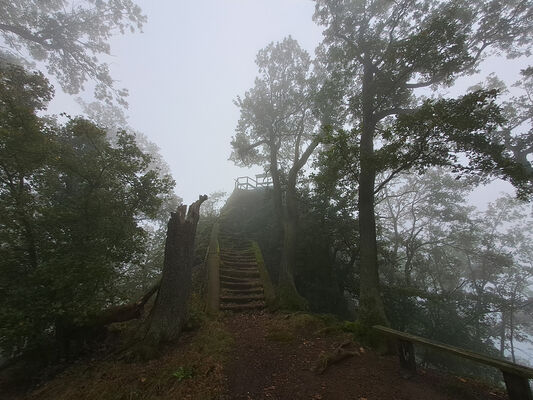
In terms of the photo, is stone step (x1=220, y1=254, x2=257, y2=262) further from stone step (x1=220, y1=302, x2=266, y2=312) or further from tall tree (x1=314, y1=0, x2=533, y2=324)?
tall tree (x1=314, y1=0, x2=533, y2=324)

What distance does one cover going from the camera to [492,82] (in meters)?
14.4

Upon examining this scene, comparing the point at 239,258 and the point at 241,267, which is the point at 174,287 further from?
the point at 239,258

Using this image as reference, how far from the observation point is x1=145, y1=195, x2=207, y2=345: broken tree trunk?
4547 millimetres

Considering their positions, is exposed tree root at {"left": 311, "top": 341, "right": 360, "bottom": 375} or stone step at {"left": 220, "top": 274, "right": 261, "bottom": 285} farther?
stone step at {"left": 220, "top": 274, "right": 261, "bottom": 285}

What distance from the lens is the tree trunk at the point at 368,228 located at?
5495 millimetres

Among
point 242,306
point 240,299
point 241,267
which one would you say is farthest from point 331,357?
point 241,267

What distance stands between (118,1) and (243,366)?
22453 millimetres

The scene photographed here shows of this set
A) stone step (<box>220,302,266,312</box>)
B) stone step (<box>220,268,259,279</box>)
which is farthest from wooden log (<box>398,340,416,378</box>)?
stone step (<box>220,268,259,279</box>)

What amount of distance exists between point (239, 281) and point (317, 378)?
4.53 m

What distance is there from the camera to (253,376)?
367 centimetres

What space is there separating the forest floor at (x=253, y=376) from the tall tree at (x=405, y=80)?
1665 millimetres

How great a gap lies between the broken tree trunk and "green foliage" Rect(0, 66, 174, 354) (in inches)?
50.5

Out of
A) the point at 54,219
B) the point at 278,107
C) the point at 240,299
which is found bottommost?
the point at 240,299

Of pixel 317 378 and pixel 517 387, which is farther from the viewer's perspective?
pixel 317 378
